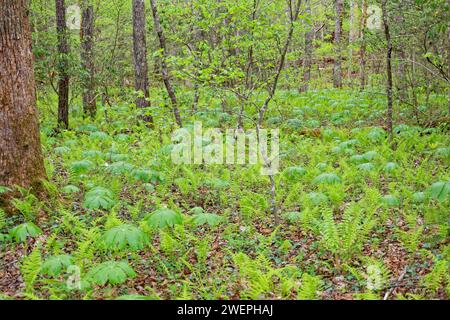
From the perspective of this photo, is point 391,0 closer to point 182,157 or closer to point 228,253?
point 182,157

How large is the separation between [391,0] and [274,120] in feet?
14.6

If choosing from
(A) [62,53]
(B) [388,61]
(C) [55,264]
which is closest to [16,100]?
(C) [55,264]

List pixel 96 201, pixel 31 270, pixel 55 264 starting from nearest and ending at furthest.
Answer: pixel 55 264, pixel 31 270, pixel 96 201

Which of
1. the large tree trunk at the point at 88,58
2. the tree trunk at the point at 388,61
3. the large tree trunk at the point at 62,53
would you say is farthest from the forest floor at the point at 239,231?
the large tree trunk at the point at 88,58

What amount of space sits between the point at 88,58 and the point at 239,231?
9166 millimetres

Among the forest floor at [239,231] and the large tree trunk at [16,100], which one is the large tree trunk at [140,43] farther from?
the large tree trunk at [16,100]

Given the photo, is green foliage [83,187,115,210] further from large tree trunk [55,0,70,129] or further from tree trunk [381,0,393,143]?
large tree trunk [55,0,70,129]

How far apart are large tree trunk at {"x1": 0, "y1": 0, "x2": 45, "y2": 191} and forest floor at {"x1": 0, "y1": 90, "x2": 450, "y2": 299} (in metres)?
0.48

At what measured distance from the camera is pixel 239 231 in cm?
616

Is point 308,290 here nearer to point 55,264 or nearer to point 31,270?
point 55,264

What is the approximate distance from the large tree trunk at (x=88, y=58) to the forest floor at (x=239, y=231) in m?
3.79

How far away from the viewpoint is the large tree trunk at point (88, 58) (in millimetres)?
12594
